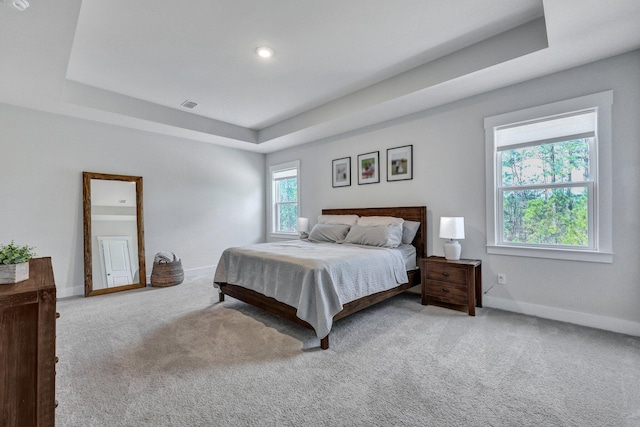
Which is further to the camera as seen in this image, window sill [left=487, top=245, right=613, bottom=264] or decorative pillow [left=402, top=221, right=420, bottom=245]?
decorative pillow [left=402, top=221, right=420, bottom=245]

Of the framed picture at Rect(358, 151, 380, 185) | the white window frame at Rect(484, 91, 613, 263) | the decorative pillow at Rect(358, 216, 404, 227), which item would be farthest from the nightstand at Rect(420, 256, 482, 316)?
the framed picture at Rect(358, 151, 380, 185)

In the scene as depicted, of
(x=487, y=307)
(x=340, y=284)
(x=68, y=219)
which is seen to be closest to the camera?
(x=340, y=284)

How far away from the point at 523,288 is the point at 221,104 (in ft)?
14.7

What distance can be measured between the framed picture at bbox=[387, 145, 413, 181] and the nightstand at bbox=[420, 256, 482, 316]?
130 cm

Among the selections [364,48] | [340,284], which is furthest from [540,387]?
[364,48]

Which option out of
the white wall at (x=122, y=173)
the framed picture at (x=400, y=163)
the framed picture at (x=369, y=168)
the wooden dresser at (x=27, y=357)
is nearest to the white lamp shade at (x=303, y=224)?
the framed picture at (x=369, y=168)

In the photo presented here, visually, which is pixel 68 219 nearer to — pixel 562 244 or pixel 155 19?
pixel 155 19

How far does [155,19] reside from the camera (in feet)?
7.75

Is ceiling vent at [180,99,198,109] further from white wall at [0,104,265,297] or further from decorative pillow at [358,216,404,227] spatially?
decorative pillow at [358,216,404,227]

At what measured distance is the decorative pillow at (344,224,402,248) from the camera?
355cm

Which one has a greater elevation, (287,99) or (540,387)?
(287,99)

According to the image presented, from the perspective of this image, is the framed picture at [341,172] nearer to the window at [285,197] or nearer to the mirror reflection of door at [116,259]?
the window at [285,197]

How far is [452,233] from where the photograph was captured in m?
3.21

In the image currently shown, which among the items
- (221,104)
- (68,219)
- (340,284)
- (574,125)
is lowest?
(340,284)
